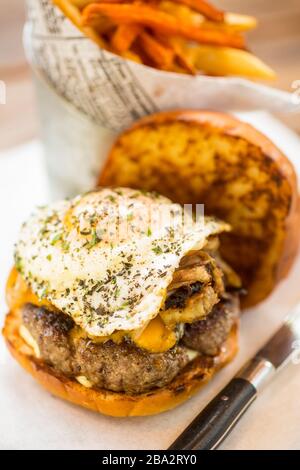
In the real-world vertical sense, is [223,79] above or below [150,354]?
above

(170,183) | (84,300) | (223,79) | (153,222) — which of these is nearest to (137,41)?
(223,79)

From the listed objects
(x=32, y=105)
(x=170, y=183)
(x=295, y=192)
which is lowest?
(x=32, y=105)

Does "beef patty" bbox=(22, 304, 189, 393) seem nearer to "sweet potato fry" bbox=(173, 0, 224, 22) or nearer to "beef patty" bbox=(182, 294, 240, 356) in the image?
"beef patty" bbox=(182, 294, 240, 356)

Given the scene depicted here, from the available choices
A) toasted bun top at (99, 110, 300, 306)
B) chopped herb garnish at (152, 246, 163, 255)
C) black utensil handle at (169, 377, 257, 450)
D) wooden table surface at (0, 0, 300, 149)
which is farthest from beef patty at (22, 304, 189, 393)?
wooden table surface at (0, 0, 300, 149)

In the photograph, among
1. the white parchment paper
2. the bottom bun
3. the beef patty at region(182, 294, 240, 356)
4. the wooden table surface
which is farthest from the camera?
the wooden table surface

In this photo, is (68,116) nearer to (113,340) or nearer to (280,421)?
(113,340)
